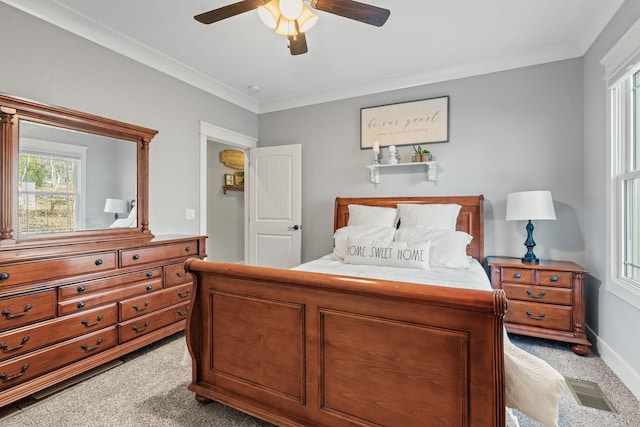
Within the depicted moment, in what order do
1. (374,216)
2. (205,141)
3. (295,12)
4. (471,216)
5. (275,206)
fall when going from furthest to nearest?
(275,206), (205,141), (374,216), (471,216), (295,12)

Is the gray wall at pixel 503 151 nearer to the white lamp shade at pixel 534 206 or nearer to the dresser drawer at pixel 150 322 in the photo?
the white lamp shade at pixel 534 206

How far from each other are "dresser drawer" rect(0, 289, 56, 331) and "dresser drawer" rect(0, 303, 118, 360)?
0.04 m

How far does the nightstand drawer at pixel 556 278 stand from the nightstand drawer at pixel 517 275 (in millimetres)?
85

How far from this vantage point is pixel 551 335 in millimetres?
2545

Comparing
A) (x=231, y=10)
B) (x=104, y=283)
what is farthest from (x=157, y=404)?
(x=231, y=10)

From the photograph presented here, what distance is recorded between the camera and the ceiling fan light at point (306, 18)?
191cm

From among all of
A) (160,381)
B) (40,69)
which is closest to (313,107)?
(40,69)

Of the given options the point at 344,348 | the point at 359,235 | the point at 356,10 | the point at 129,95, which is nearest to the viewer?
the point at 344,348

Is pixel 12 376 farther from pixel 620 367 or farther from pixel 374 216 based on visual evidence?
pixel 620 367

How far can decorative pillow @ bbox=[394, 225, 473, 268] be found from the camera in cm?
259

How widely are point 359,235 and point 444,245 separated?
0.77 m

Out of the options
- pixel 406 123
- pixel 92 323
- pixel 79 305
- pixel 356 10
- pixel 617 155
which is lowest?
pixel 92 323

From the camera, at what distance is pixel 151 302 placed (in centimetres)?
254

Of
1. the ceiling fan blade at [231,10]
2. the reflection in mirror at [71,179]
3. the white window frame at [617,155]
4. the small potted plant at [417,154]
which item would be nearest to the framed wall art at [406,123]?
the small potted plant at [417,154]
